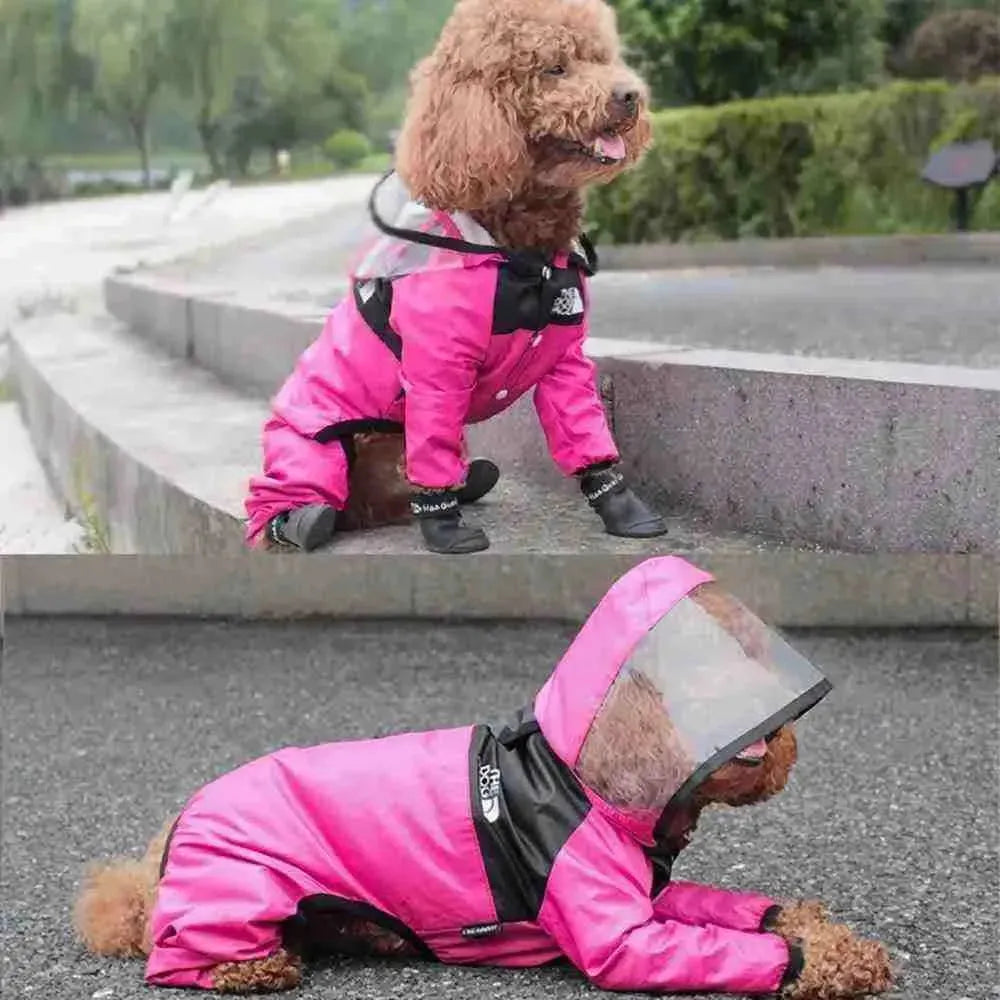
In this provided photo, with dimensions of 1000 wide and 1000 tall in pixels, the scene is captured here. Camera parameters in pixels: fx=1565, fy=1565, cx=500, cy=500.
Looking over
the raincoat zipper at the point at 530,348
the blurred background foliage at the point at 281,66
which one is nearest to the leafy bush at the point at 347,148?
the blurred background foliage at the point at 281,66

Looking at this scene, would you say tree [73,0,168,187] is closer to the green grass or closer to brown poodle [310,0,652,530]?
the green grass

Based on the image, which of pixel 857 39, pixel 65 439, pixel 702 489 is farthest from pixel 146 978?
pixel 857 39

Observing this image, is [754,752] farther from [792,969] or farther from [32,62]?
[32,62]

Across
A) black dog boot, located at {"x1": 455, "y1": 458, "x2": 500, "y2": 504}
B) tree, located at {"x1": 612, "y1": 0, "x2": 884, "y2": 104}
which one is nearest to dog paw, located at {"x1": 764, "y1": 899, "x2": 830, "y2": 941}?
black dog boot, located at {"x1": 455, "y1": 458, "x2": 500, "y2": 504}

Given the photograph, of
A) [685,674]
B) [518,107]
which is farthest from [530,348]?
[685,674]

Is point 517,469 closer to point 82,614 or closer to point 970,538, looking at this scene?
point 970,538

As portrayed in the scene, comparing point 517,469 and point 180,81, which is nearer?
point 180,81

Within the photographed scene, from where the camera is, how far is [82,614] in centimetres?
257

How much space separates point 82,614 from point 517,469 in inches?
36.4

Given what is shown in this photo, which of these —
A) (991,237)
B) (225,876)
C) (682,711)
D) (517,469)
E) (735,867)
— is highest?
(991,237)

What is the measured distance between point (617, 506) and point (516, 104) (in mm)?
485

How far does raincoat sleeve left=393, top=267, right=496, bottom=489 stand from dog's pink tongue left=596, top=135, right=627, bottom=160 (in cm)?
26

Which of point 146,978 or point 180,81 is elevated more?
point 180,81

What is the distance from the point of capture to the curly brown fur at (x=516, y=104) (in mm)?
1599
